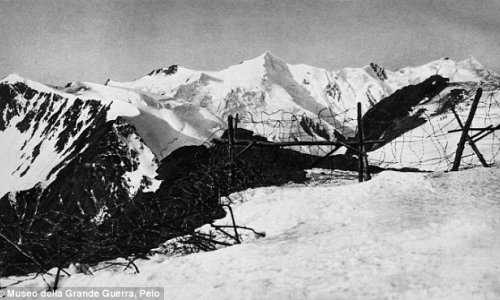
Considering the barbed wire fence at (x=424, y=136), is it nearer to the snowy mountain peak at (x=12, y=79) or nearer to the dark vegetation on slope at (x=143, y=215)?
the dark vegetation on slope at (x=143, y=215)

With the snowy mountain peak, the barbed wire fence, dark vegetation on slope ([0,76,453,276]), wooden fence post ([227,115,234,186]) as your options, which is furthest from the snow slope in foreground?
the snowy mountain peak

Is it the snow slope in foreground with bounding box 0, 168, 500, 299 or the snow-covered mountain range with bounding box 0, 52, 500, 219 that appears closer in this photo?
the snow slope in foreground with bounding box 0, 168, 500, 299

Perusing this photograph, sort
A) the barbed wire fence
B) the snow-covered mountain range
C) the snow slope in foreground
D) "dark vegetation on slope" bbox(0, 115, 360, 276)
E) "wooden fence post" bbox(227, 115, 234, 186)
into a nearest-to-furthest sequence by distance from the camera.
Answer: the snow slope in foreground < "dark vegetation on slope" bbox(0, 115, 360, 276) < the barbed wire fence < "wooden fence post" bbox(227, 115, 234, 186) < the snow-covered mountain range

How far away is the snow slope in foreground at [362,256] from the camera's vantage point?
2189mm

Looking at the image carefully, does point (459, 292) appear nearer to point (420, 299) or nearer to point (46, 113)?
point (420, 299)

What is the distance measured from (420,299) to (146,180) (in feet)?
284

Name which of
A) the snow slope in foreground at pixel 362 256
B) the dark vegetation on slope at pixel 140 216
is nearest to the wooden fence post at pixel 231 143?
the dark vegetation on slope at pixel 140 216

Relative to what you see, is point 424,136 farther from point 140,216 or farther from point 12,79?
point 12,79

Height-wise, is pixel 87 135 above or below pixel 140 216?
above

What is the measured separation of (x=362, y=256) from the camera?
2.65m

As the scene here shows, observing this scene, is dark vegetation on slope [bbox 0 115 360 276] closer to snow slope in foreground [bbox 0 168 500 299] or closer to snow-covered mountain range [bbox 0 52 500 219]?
snow slope in foreground [bbox 0 168 500 299]

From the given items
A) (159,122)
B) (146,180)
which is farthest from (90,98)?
(146,180)

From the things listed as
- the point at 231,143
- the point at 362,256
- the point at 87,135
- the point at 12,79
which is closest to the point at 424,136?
the point at 231,143

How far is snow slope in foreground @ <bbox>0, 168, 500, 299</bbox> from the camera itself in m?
2.19
